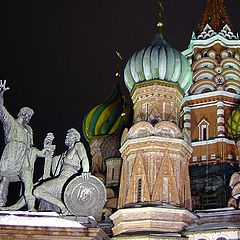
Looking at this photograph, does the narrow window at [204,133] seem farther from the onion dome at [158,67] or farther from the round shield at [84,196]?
the round shield at [84,196]

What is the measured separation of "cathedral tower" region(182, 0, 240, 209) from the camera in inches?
1372

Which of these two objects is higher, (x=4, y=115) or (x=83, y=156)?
(x=4, y=115)

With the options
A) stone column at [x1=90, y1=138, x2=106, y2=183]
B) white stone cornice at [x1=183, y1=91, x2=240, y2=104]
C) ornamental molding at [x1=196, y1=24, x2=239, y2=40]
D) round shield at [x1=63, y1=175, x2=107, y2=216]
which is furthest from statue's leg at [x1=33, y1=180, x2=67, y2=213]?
ornamental molding at [x1=196, y1=24, x2=239, y2=40]

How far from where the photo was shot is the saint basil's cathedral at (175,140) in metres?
27.0

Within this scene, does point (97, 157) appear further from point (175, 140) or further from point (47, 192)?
point (47, 192)

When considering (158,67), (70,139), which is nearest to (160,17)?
(158,67)

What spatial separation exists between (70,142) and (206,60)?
29722mm

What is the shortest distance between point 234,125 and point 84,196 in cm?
2715

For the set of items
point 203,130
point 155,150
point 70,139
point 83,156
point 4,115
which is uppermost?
point 203,130

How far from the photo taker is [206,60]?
3941 centimetres

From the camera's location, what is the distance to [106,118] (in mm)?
37469

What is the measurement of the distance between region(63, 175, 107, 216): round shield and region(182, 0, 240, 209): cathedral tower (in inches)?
947

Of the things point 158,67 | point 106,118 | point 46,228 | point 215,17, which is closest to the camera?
point 46,228

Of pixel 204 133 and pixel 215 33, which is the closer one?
pixel 204 133
